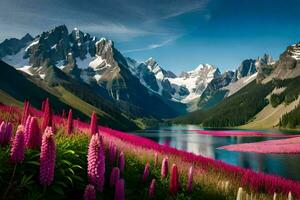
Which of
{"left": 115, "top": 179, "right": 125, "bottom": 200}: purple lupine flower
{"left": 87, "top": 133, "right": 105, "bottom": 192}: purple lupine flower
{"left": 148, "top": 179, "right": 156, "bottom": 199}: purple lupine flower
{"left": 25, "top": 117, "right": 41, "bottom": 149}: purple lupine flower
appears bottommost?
{"left": 148, "top": 179, "right": 156, "bottom": 199}: purple lupine flower

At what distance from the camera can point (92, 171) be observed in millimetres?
8102

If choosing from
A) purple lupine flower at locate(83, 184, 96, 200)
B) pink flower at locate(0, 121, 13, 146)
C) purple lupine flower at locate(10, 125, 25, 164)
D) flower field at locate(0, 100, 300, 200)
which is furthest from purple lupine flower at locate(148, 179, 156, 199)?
purple lupine flower at locate(10, 125, 25, 164)

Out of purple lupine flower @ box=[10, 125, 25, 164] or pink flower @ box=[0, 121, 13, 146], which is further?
pink flower @ box=[0, 121, 13, 146]

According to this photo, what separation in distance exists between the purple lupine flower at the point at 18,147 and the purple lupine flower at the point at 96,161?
51.3 inches

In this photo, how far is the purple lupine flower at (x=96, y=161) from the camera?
25.6ft

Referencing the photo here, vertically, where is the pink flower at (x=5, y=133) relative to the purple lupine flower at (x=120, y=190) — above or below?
above

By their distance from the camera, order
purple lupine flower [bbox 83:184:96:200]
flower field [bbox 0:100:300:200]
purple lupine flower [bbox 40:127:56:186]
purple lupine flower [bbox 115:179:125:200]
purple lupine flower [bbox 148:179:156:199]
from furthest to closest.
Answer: purple lupine flower [bbox 148:179:156:199] < purple lupine flower [bbox 115:179:125:200] < flower field [bbox 0:100:300:200] < purple lupine flower [bbox 83:184:96:200] < purple lupine flower [bbox 40:127:56:186]

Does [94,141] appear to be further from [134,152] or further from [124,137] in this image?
[124,137]

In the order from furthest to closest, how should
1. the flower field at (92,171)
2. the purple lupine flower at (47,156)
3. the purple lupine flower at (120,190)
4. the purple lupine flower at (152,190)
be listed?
the purple lupine flower at (152,190) < the purple lupine flower at (120,190) < the flower field at (92,171) < the purple lupine flower at (47,156)

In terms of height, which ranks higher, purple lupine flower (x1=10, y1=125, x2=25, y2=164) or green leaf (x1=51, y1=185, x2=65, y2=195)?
purple lupine flower (x1=10, y1=125, x2=25, y2=164)

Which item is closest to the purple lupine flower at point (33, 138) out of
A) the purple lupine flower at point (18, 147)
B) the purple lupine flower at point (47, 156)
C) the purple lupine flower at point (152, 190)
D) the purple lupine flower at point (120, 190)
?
the purple lupine flower at point (18, 147)

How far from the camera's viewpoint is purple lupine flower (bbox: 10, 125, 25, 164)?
7535 millimetres

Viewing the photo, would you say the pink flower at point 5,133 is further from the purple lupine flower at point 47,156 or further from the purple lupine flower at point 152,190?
the purple lupine flower at point 152,190

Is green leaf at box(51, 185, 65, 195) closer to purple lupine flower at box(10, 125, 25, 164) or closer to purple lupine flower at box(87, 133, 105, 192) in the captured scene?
→ purple lupine flower at box(87, 133, 105, 192)
